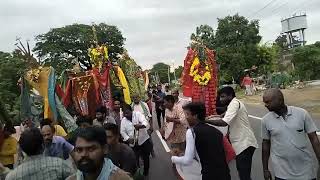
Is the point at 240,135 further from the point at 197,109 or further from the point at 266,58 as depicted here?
the point at 266,58

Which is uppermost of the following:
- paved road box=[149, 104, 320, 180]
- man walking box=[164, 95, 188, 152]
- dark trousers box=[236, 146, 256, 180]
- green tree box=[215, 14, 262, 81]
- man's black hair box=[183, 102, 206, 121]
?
green tree box=[215, 14, 262, 81]

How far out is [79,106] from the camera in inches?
405

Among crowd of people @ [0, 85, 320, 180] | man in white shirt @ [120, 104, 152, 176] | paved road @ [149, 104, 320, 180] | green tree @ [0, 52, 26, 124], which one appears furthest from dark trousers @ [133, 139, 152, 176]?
green tree @ [0, 52, 26, 124]

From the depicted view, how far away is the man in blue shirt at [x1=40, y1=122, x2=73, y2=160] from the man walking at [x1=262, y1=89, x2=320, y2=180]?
93.5 inches

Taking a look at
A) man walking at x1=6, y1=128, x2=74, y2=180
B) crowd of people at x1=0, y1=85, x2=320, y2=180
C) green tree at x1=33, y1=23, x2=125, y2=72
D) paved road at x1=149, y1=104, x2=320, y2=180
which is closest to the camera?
crowd of people at x1=0, y1=85, x2=320, y2=180

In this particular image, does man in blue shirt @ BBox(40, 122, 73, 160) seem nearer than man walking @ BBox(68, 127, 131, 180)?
No

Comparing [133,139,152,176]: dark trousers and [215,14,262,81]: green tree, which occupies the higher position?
[215,14,262,81]: green tree

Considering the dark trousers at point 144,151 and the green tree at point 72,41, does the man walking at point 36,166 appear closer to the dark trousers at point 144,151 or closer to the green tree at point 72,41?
the dark trousers at point 144,151

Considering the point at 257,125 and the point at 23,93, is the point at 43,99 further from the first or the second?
the point at 257,125

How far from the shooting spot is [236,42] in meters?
44.4

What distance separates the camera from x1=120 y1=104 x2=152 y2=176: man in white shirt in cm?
858

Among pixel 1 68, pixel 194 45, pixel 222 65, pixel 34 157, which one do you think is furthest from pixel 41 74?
pixel 222 65

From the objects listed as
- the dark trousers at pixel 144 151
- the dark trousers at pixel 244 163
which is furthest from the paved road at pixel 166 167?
the dark trousers at pixel 244 163

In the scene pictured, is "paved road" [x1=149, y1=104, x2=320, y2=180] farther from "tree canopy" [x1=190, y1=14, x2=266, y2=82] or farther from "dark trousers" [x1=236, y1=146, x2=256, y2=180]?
"tree canopy" [x1=190, y1=14, x2=266, y2=82]
